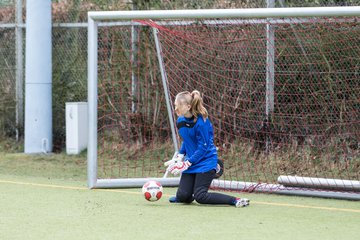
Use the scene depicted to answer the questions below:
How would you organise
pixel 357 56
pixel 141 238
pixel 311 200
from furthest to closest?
pixel 357 56 → pixel 311 200 → pixel 141 238

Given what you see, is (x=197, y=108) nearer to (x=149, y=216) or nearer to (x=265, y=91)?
(x=149, y=216)

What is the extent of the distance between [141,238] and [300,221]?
5.34 ft

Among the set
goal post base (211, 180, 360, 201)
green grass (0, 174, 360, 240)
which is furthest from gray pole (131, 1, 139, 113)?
green grass (0, 174, 360, 240)

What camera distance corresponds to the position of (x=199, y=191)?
28.1 feet

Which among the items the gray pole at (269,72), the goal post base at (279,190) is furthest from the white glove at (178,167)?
the gray pole at (269,72)

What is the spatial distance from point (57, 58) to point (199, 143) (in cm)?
650

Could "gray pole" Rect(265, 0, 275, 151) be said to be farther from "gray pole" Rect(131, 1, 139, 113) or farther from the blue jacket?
"gray pole" Rect(131, 1, 139, 113)

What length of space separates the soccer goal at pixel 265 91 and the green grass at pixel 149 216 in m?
0.67

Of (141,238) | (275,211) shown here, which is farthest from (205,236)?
(275,211)

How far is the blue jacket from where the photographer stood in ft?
28.3

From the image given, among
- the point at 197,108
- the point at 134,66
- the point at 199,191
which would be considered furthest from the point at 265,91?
the point at 199,191

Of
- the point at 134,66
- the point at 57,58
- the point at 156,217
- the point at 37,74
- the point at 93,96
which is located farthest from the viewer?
the point at 57,58

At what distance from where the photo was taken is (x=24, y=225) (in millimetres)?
7203

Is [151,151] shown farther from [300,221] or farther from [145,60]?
[300,221]
